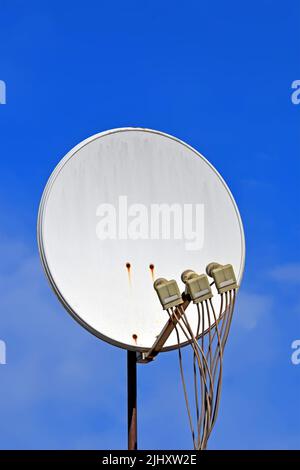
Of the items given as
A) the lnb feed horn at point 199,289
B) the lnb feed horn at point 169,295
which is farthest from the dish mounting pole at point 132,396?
the lnb feed horn at point 199,289

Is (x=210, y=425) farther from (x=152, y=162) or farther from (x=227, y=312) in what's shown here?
(x=152, y=162)

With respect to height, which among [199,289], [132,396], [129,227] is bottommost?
[132,396]

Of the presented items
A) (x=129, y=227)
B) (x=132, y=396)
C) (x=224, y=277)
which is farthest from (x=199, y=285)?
(x=132, y=396)

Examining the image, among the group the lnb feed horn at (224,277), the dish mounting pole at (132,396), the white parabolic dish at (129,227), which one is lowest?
the dish mounting pole at (132,396)

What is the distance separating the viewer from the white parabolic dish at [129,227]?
620 centimetres

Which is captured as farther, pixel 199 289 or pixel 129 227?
pixel 129 227

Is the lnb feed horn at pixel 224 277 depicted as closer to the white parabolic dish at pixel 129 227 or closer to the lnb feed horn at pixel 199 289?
the lnb feed horn at pixel 199 289

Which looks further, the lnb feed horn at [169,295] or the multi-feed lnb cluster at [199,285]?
the lnb feed horn at [169,295]

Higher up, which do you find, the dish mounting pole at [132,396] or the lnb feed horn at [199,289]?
the lnb feed horn at [199,289]

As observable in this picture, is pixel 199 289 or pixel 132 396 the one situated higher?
pixel 199 289

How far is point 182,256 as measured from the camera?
6.80 meters

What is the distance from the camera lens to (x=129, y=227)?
655 centimetres

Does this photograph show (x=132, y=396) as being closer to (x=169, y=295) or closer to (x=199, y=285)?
(x=169, y=295)

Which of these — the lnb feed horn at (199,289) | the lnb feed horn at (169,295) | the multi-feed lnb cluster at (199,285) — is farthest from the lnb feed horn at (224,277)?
the lnb feed horn at (169,295)
